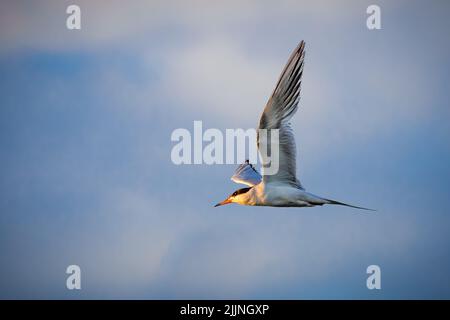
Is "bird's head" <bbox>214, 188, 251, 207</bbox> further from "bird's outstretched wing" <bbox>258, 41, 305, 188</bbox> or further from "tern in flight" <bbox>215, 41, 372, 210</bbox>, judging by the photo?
"bird's outstretched wing" <bbox>258, 41, 305, 188</bbox>

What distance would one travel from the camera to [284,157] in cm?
1236

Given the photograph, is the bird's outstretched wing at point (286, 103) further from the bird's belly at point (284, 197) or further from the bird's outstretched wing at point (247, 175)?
the bird's outstretched wing at point (247, 175)

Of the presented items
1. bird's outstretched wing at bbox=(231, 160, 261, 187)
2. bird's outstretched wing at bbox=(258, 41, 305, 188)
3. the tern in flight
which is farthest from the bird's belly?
bird's outstretched wing at bbox=(231, 160, 261, 187)

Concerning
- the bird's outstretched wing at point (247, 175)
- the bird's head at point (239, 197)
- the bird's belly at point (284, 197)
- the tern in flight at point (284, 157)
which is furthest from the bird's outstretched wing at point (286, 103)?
the bird's outstretched wing at point (247, 175)

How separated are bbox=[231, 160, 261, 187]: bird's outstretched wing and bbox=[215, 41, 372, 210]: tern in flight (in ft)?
0.98

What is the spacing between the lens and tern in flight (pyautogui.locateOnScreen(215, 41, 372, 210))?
1162cm
